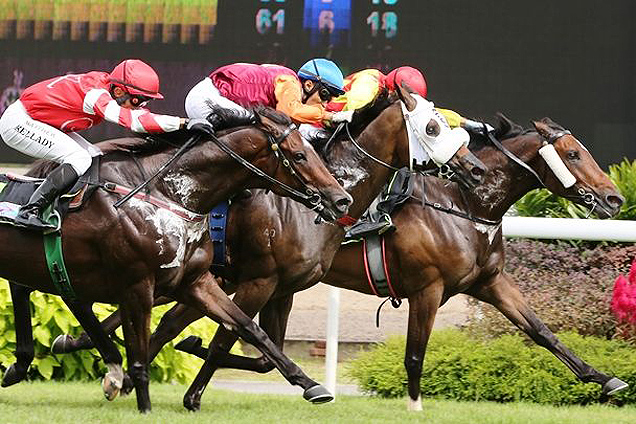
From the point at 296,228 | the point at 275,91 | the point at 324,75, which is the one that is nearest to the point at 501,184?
the point at 324,75

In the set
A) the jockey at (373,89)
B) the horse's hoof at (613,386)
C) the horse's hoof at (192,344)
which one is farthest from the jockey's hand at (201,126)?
the horse's hoof at (613,386)

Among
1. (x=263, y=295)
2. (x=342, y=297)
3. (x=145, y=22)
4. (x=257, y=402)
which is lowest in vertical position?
(x=342, y=297)

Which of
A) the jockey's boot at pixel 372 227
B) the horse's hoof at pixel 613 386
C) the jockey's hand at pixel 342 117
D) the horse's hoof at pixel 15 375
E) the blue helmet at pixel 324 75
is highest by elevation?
the blue helmet at pixel 324 75

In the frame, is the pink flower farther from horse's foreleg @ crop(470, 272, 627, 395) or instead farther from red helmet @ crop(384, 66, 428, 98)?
red helmet @ crop(384, 66, 428, 98)

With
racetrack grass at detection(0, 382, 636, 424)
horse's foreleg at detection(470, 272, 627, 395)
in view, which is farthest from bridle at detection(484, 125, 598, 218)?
racetrack grass at detection(0, 382, 636, 424)

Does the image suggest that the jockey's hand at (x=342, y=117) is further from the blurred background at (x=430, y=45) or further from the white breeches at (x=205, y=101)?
the blurred background at (x=430, y=45)

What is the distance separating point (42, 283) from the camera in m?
6.46

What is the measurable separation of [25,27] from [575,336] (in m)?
4.46

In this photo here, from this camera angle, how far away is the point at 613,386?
732 cm

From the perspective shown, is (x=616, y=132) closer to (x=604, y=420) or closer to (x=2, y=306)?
(x=604, y=420)

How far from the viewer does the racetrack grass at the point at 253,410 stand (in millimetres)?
6238

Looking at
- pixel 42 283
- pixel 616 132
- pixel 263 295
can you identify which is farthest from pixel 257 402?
pixel 616 132

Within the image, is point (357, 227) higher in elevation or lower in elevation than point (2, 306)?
higher

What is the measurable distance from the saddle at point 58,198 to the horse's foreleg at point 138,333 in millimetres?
464
